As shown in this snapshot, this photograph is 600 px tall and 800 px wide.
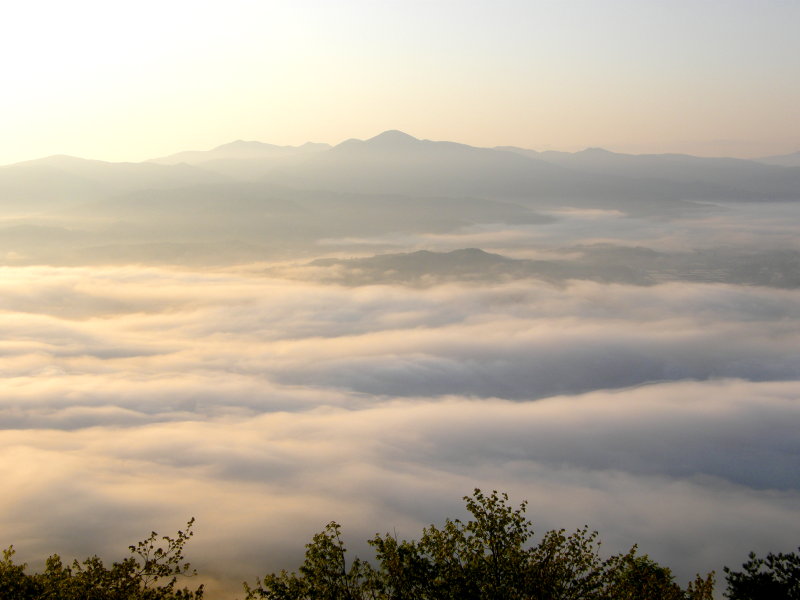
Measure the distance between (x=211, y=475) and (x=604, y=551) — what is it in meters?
97.8

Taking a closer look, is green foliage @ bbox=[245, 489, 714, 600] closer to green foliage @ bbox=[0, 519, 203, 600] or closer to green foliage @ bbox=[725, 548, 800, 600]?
green foliage @ bbox=[0, 519, 203, 600]

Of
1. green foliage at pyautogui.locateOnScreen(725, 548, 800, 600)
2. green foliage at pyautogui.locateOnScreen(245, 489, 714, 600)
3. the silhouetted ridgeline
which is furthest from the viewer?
green foliage at pyautogui.locateOnScreen(725, 548, 800, 600)

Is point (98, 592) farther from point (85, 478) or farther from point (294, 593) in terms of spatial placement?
point (85, 478)

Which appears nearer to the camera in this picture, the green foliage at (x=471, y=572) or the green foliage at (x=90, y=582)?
the green foliage at (x=90, y=582)

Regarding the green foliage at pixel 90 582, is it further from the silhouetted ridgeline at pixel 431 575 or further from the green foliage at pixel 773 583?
the green foliage at pixel 773 583

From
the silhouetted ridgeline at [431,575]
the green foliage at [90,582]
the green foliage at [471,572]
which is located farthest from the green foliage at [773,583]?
the green foliage at [90,582]

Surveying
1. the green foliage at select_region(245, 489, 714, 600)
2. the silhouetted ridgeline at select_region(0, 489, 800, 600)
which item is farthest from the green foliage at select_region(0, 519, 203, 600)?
the green foliage at select_region(245, 489, 714, 600)

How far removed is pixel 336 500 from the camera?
17288cm

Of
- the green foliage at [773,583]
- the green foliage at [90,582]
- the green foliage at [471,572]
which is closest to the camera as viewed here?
the green foliage at [90,582]

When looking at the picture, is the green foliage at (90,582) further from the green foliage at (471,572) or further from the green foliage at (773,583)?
the green foliage at (773,583)

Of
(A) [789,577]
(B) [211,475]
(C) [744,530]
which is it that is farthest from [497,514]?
(C) [744,530]

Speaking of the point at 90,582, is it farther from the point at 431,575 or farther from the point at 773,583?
the point at 773,583

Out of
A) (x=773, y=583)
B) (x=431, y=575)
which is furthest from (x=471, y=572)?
(x=773, y=583)

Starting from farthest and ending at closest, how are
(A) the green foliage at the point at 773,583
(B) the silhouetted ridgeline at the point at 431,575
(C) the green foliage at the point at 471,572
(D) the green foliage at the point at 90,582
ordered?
(A) the green foliage at the point at 773,583
(C) the green foliage at the point at 471,572
(B) the silhouetted ridgeline at the point at 431,575
(D) the green foliage at the point at 90,582
